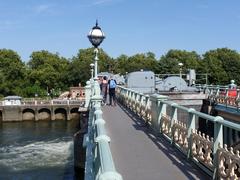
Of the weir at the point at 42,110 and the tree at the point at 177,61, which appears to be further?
the tree at the point at 177,61

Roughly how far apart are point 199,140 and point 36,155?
3069 centimetres

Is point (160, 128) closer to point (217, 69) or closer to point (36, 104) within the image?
point (36, 104)

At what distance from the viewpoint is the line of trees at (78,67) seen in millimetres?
91500

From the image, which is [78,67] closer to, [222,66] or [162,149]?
[222,66]

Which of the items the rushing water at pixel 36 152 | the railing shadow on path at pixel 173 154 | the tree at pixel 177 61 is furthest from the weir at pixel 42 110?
the railing shadow on path at pixel 173 154

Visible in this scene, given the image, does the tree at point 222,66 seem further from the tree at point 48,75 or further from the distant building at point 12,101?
the distant building at point 12,101

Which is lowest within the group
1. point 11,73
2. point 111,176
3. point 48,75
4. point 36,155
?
point 36,155

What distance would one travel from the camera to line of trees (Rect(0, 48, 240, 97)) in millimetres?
91500

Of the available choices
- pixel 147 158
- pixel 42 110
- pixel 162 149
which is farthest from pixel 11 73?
pixel 147 158

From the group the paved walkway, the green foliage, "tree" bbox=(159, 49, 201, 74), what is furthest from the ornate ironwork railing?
the green foliage

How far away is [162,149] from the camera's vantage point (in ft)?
32.3

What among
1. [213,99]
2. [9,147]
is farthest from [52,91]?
[213,99]

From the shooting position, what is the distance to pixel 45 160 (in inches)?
1368

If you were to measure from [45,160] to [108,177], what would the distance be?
33165 mm
